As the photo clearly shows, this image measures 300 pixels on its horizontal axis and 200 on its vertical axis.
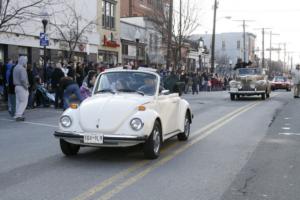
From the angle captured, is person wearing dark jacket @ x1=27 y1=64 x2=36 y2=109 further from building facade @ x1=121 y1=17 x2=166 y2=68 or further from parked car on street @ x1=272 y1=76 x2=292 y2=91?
parked car on street @ x1=272 y1=76 x2=292 y2=91

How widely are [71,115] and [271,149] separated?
13.4 feet

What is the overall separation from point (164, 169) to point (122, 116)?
3.79 ft

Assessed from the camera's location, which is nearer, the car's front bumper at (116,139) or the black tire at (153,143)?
the car's front bumper at (116,139)

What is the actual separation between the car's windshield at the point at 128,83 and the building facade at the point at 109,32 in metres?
27.9

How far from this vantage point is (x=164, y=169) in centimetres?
791

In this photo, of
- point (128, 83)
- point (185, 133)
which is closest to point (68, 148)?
point (128, 83)

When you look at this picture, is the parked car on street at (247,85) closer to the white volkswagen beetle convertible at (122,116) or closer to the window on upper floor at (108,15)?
the window on upper floor at (108,15)

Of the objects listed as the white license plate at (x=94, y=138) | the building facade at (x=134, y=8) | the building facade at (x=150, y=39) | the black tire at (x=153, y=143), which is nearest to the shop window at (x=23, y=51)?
the building facade at (x=150, y=39)

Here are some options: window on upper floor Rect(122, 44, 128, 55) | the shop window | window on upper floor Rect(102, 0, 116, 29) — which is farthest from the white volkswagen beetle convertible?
window on upper floor Rect(122, 44, 128, 55)

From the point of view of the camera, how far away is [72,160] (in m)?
8.59

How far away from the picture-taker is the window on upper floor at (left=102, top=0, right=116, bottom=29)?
128ft

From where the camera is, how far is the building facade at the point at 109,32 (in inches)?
1502

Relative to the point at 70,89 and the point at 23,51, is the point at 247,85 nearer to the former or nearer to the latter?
the point at 23,51

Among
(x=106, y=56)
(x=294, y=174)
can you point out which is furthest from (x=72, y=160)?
(x=106, y=56)
